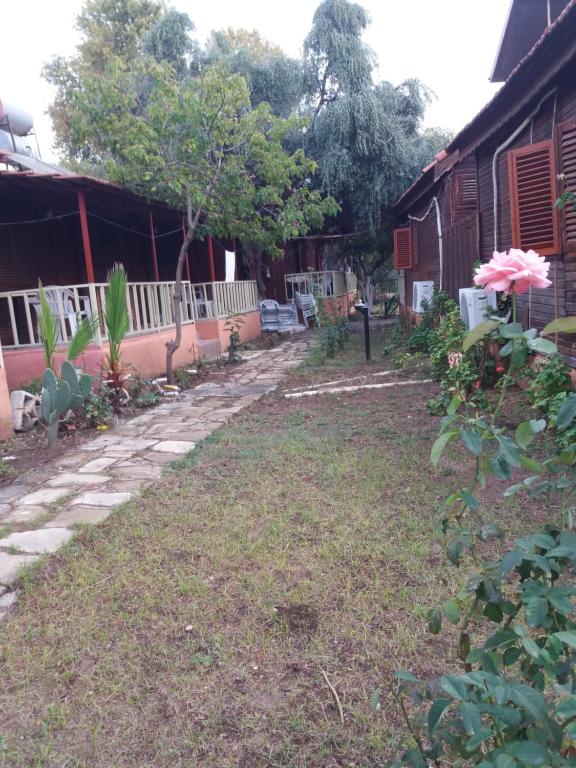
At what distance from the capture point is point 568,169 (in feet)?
15.4

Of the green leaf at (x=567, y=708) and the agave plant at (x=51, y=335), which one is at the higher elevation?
the agave plant at (x=51, y=335)

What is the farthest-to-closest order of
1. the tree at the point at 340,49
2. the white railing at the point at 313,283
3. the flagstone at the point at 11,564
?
the white railing at the point at 313,283, the tree at the point at 340,49, the flagstone at the point at 11,564

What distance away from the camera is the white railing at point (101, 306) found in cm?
714

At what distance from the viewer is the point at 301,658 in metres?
2.25

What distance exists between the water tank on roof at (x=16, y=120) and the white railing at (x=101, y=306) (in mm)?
2861

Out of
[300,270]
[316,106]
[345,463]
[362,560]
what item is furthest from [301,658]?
[300,270]

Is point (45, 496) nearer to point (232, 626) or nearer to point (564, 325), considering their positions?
point (232, 626)

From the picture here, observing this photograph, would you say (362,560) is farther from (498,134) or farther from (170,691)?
(498,134)

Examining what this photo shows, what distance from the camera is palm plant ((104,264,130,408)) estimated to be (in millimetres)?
6078

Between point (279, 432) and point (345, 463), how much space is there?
1199 mm

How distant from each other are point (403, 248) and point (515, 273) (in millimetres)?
12648

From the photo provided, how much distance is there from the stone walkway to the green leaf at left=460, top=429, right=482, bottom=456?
2281mm

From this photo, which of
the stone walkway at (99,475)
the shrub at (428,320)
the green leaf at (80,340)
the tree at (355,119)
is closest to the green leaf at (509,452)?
the stone walkway at (99,475)

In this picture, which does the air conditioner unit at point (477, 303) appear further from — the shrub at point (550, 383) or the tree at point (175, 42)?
the tree at point (175, 42)
